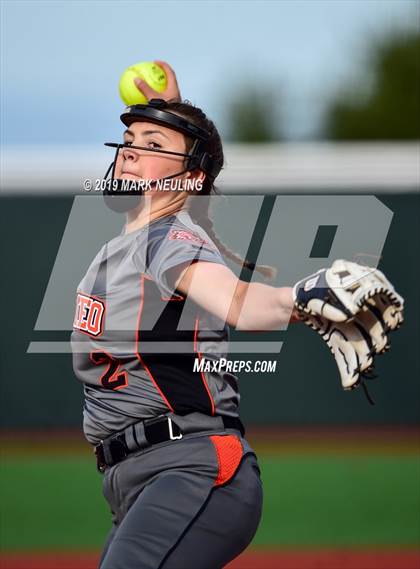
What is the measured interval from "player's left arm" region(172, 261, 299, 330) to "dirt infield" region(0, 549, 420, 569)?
→ 325cm

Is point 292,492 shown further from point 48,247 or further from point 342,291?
point 342,291

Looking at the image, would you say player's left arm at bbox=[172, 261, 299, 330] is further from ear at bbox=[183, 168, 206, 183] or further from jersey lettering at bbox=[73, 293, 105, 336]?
ear at bbox=[183, 168, 206, 183]

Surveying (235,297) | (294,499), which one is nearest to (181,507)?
(235,297)

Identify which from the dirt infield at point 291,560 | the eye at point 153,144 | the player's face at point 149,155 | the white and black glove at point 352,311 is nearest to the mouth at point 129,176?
the player's face at point 149,155

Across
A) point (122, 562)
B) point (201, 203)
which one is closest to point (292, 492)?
point (201, 203)

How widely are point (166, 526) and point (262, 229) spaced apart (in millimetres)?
5698

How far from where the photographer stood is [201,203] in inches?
122

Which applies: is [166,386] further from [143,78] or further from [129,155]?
[143,78]

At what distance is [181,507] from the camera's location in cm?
245

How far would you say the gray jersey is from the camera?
2564mm

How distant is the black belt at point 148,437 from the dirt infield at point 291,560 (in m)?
2.75

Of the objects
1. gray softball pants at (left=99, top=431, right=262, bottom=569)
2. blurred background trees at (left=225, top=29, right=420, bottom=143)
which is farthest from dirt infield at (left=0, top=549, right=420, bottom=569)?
blurred background trees at (left=225, top=29, right=420, bottom=143)

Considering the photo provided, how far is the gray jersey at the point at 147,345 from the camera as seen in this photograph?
8.41ft

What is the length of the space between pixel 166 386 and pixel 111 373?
178 millimetres
